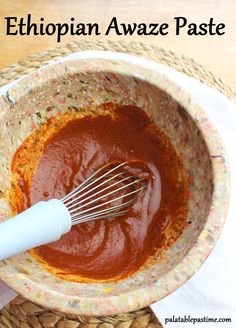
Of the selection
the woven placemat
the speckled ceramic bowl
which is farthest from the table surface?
the speckled ceramic bowl

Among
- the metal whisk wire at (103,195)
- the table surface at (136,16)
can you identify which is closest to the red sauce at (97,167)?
the metal whisk wire at (103,195)

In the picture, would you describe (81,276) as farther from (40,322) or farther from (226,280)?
(226,280)

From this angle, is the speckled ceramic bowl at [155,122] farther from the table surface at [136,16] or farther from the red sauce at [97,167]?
the table surface at [136,16]

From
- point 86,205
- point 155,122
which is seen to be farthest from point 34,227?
point 155,122

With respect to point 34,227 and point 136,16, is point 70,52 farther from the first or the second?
point 34,227

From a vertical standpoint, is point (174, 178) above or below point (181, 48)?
below

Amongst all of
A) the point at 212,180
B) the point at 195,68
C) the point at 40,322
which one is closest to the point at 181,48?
the point at 195,68
